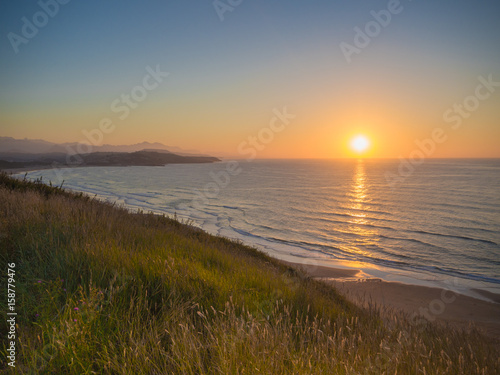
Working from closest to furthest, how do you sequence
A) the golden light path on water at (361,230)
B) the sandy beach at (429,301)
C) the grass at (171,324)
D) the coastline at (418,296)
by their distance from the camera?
the grass at (171,324) < the sandy beach at (429,301) < the coastline at (418,296) < the golden light path on water at (361,230)

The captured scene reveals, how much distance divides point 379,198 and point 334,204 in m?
9.90

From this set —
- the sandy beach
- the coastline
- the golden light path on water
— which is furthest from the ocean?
the sandy beach

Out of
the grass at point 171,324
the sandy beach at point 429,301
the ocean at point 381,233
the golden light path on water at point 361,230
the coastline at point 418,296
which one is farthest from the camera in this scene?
the golden light path on water at point 361,230

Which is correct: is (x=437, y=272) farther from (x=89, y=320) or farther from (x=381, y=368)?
(x=89, y=320)

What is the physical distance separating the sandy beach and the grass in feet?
22.0

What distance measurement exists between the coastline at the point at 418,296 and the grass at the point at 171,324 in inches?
256

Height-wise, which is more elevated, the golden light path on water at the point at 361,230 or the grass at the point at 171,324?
the grass at the point at 171,324

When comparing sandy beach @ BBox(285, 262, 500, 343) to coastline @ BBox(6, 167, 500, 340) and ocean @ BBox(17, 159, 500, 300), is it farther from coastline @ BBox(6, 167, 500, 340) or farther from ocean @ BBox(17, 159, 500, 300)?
ocean @ BBox(17, 159, 500, 300)

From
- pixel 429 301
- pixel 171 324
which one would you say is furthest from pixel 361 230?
pixel 171 324

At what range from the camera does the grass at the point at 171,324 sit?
2.21m

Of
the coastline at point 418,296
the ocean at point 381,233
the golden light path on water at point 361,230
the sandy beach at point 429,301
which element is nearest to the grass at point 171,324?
the coastline at point 418,296

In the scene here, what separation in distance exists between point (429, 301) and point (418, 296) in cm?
49

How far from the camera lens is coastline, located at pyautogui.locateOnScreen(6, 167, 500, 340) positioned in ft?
35.2

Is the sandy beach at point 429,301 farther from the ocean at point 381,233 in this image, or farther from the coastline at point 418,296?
the ocean at point 381,233
